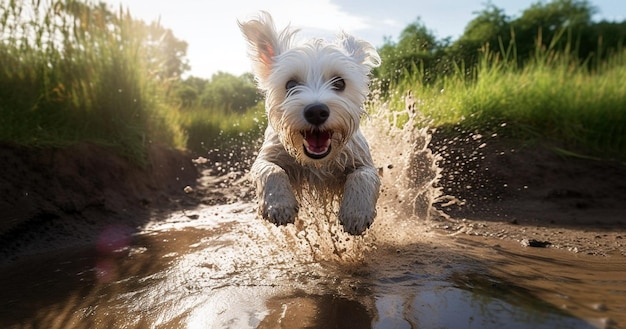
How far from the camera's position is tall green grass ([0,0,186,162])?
630 centimetres

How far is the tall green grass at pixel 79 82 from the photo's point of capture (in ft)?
20.7

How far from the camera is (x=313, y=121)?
143 inches

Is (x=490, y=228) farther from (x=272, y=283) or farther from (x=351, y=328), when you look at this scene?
(x=351, y=328)

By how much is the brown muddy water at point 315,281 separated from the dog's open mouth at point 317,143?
87cm

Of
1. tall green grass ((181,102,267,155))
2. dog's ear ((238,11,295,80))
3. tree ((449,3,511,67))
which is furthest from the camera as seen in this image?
tree ((449,3,511,67))

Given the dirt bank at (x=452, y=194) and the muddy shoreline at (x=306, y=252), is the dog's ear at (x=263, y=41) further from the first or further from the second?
the dirt bank at (x=452, y=194)

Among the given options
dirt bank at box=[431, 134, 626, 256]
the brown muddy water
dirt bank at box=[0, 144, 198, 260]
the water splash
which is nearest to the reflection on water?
the brown muddy water

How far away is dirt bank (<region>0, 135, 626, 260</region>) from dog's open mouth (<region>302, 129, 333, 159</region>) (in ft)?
7.02

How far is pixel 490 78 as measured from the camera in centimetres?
866

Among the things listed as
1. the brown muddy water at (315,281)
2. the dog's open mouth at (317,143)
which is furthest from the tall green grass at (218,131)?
the dog's open mouth at (317,143)

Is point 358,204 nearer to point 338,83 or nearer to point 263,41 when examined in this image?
point 338,83

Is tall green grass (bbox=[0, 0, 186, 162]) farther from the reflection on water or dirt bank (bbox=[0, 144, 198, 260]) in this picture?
the reflection on water

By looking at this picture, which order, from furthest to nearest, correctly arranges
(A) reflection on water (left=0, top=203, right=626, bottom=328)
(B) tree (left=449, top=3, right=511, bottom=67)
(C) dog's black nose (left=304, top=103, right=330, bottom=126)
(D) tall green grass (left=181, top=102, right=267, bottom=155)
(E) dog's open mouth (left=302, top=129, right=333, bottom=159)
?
(B) tree (left=449, top=3, right=511, bottom=67), (D) tall green grass (left=181, top=102, right=267, bottom=155), (E) dog's open mouth (left=302, top=129, right=333, bottom=159), (C) dog's black nose (left=304, top=103, right=330, bottom=126), (A) reflection on water (left=0, top=203, right=626, bottom=328)

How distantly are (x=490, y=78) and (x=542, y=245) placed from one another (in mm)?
4831
